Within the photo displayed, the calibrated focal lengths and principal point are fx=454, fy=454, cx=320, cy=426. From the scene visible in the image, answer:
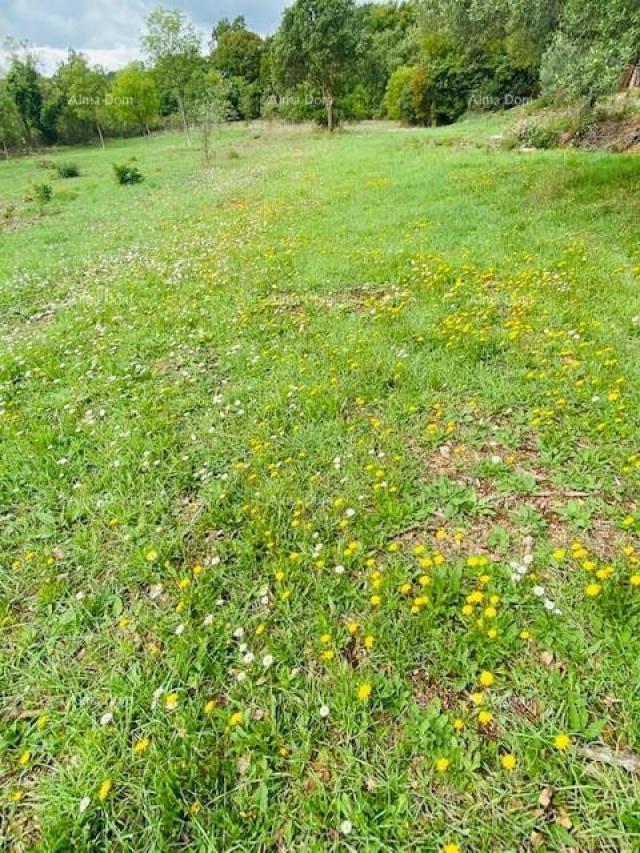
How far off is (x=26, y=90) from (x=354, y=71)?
3476cm

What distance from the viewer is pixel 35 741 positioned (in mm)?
2324

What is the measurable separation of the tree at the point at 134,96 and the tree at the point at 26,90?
850cm

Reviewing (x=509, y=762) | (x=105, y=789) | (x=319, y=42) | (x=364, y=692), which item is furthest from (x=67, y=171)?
(x=509, y=762)

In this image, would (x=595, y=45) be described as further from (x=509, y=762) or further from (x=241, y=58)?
(x=241, y=58)

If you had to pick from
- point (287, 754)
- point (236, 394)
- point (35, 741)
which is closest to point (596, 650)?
point (287, 754)

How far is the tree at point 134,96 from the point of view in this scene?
4438cm

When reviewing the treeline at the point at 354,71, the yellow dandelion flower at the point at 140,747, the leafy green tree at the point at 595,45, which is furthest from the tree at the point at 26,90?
the yellow dandelion flower at the point at 140,747

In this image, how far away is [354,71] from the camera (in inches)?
1521

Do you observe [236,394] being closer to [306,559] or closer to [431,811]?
[306,559]

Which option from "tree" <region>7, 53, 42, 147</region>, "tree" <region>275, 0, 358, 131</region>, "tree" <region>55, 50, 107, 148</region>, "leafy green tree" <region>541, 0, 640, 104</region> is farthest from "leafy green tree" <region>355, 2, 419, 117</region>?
"leafy green tree" <region>541, 0, 640, 104</region>

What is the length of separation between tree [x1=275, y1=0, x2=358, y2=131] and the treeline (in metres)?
0.09

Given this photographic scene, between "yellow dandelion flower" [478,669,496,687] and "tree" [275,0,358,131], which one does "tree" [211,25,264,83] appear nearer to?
"tree" [275,0,358,131]

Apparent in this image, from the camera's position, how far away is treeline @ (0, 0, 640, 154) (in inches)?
347

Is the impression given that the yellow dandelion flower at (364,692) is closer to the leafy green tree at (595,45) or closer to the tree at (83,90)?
the leafy green tree at (595,45)
